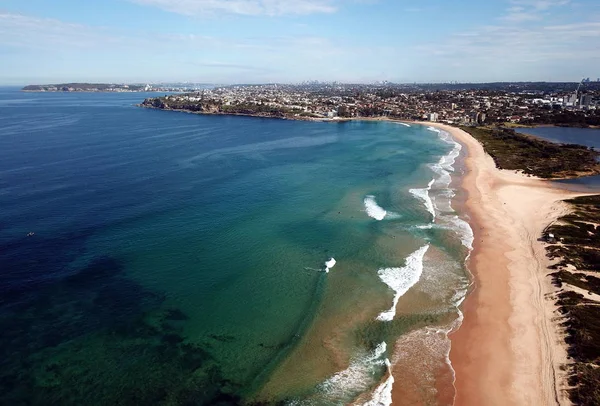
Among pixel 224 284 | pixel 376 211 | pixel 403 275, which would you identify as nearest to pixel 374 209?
pixel 376 211

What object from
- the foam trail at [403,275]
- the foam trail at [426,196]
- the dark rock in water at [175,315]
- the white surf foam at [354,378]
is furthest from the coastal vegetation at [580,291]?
the dark rock in water at [175,315]

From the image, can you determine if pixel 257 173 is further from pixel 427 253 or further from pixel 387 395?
pixel 387 395

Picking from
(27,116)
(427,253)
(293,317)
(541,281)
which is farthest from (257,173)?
(27,116)

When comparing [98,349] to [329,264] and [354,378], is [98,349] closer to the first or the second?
[354,378]

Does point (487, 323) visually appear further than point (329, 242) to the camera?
No

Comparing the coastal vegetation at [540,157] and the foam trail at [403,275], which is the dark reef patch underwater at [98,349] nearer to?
the foam trail at [403,275]
